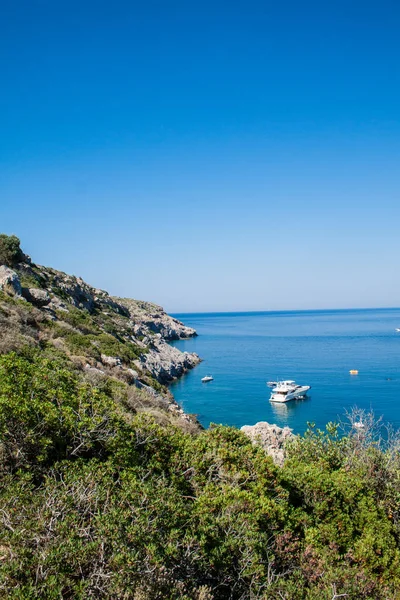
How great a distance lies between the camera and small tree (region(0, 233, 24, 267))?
37062 millimetres

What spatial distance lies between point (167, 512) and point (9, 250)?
122ft

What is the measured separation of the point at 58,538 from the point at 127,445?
161 inches

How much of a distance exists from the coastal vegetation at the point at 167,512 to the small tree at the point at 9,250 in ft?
92.7

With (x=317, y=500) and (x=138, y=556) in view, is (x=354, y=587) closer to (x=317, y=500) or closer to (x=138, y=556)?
(x=317, y=500)

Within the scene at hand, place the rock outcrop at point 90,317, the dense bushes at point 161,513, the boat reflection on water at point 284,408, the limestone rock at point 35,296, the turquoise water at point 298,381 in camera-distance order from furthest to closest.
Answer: the boat reflection on water at point 284,408 → the turquoise water at point 298,381 → the limestone rock at point 35,296 → the rock outcrop at point 90,317 → the dense bushes at point 161,513

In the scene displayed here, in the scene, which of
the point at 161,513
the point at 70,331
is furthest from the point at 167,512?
the point at 70,331

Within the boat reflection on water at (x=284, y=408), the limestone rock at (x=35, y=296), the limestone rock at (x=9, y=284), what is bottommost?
the boat reflection on water at (x=284, y=408)

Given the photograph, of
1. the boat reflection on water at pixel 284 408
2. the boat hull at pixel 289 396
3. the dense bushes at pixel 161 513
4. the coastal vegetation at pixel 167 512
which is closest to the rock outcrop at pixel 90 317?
the coastal vegetation at pixel 167 512

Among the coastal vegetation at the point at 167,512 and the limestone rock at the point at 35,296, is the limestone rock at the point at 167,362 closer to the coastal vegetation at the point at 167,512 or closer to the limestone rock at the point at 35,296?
the limestone rock at the point at 35,296

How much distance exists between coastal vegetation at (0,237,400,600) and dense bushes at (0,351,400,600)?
1.1 inches

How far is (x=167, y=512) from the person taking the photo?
676 cm

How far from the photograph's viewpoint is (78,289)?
164 ft

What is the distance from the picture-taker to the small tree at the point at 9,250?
122 feet

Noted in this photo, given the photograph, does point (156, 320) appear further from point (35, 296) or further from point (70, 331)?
point (70, 331)
